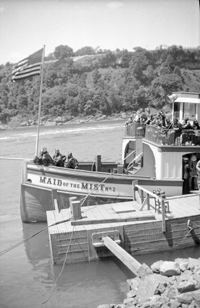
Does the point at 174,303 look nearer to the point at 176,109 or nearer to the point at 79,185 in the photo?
the point at 79,185

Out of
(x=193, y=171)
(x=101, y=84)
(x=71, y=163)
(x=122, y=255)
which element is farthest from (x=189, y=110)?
(x=101, y=84)

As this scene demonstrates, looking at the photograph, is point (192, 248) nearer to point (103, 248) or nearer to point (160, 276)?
point (103, 248)

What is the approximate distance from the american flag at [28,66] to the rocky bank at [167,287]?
9.38 metres

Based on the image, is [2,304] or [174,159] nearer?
[2,304]

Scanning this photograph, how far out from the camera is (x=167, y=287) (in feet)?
24.6

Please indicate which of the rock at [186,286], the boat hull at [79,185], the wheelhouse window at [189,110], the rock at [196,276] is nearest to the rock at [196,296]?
the rock at [186,286]

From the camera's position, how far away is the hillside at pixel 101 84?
88688mm

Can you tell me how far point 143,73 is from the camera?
12181 cm

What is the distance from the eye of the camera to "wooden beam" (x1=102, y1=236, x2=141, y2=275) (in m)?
8.94

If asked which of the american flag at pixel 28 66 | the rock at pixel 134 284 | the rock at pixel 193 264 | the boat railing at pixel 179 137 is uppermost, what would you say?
the american flag at pixel 28 66

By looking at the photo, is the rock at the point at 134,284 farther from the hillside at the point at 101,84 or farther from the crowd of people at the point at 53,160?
the hillside at the point at 101,84

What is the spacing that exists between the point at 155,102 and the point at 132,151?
84671 millimetres

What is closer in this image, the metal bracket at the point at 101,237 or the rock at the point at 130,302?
the rock at the point at 130,302

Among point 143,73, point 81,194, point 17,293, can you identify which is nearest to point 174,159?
point 81,194
